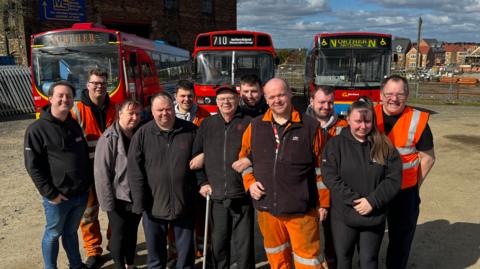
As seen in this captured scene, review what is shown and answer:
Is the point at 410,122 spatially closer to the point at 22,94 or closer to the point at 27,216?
the point at 27,216

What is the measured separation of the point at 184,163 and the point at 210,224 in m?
0.90

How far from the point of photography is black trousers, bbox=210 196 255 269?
357 centimetres

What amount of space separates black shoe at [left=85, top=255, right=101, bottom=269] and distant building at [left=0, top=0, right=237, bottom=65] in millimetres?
17535

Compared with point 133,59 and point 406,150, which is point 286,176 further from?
point 133,59

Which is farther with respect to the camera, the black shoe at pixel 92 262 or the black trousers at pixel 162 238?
the black shoe at pixel 92 262

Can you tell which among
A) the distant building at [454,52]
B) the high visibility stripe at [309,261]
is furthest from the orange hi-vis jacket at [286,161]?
the distant building at [454,52]

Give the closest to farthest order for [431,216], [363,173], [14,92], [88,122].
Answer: [363,173] → [88,122] → [431,216] → [14,92]

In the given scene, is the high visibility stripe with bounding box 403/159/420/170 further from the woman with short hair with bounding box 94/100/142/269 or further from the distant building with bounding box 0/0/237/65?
the distant building with bounding box 0/0/237/65

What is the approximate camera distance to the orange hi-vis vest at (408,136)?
3199mm

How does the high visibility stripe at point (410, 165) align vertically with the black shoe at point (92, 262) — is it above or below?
above

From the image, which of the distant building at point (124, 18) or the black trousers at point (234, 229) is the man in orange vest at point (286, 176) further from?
the distant building at point (124, 18)

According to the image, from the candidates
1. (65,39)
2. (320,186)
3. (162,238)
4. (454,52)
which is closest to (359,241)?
(320,186)

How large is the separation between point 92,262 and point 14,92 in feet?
48.3

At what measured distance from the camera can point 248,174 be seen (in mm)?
3287
